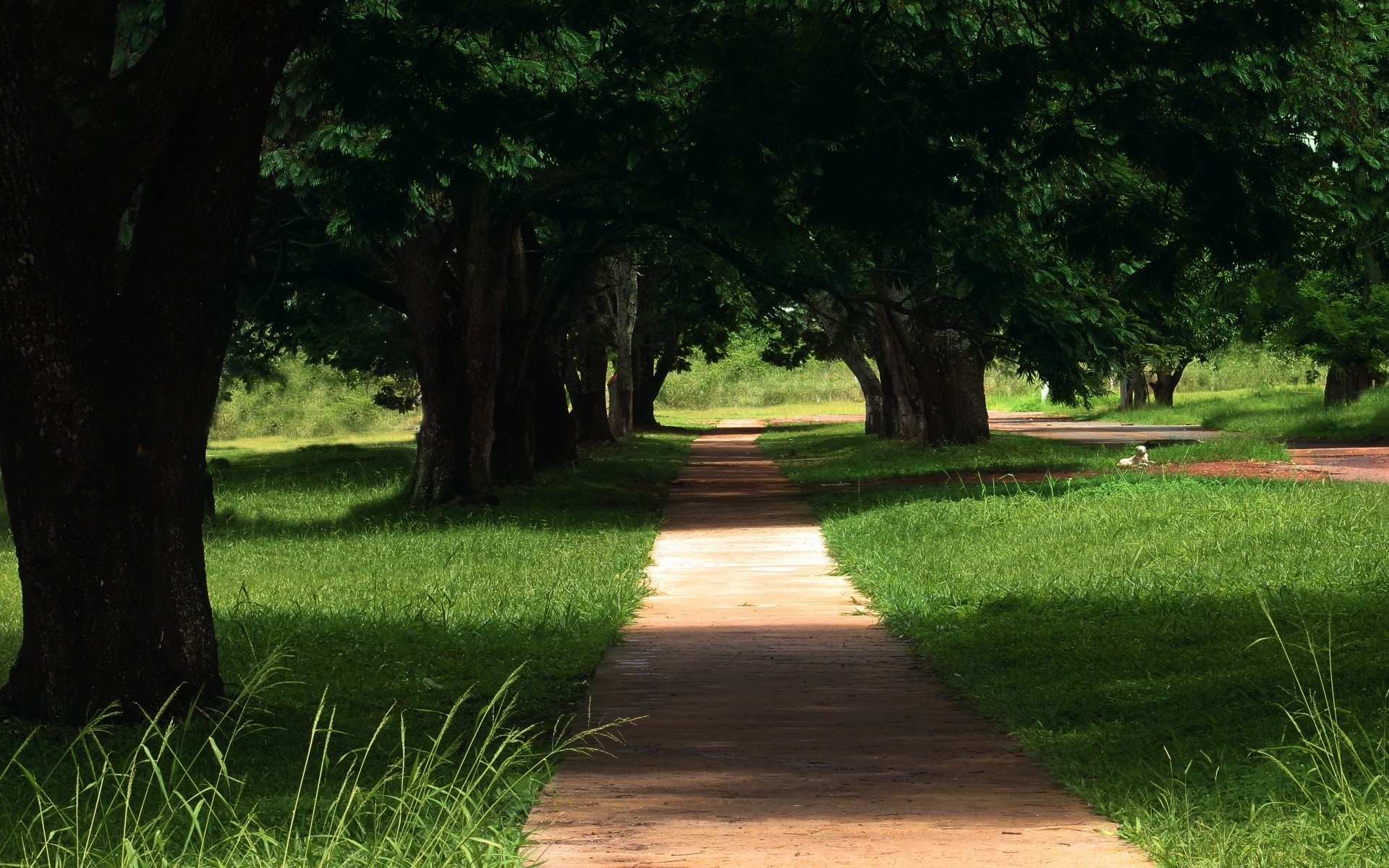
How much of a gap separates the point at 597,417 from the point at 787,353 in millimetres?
18041

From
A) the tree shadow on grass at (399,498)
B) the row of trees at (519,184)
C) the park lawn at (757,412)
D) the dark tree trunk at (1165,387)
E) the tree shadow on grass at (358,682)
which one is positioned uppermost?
the row of trees at (519,184)

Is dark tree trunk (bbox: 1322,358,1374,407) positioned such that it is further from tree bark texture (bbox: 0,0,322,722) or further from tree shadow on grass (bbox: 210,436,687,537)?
tree bark texture (bbox: 0,0,322,722)

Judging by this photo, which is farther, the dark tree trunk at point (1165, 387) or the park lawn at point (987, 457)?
the dark tree trunk at point (1165, 387)

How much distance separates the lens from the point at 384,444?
4684 centimetres

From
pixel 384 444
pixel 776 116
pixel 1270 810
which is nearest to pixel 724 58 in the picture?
pixel 776 116

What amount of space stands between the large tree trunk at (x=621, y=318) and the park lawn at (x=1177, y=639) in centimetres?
1884

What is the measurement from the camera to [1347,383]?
4019 cm

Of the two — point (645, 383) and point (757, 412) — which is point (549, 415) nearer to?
point (645, 383)

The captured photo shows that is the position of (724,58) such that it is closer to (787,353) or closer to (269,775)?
(269,775)

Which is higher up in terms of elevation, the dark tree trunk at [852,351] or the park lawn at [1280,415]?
the dark tree trunk at [852,351]

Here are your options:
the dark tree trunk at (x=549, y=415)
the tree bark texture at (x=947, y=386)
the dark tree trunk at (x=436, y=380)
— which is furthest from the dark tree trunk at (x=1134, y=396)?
the dark tree trunk at (x=436, y=380)

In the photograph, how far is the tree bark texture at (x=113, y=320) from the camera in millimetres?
7273

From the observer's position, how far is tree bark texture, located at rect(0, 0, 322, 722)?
727 cm

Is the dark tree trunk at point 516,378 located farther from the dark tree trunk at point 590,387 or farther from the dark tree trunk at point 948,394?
the dark tree trunk at point 590,387
